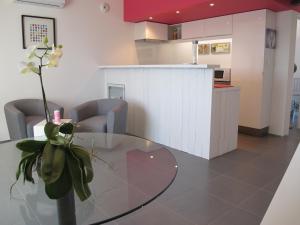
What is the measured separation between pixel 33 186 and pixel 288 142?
13.1 feet

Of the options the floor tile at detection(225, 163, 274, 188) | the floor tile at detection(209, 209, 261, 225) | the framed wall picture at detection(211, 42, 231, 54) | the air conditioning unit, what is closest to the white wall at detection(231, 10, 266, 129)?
the framed wall picture at detection(211, 42, 231, 54)

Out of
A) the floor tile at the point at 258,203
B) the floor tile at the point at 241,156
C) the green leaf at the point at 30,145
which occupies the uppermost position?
the green leaf at the point at 30,145

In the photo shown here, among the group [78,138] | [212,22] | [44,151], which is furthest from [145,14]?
[44,151]

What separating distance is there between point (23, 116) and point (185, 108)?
217cm

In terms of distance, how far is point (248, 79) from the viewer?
4586 mm

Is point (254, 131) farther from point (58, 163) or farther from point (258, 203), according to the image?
point (58, 163)

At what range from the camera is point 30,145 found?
43.2 inches

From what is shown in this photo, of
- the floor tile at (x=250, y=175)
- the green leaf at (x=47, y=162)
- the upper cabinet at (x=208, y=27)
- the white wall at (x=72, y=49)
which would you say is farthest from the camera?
the upper cabinet at (x=208, y=27)

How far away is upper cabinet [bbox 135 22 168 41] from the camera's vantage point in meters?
5.43

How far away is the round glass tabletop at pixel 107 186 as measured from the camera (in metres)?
1.30

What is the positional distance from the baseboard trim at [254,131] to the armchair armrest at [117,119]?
2.24 meters

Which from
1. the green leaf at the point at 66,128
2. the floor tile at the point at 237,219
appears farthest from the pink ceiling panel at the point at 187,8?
the green leaf at the point at 66,128

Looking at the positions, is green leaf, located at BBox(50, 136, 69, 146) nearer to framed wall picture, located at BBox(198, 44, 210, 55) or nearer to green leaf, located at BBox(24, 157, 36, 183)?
green leaf, located at BBox(24, 157, 36, 183)

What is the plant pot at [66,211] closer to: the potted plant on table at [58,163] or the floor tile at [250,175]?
the potted plant on table at [58,163]
